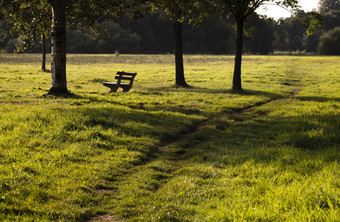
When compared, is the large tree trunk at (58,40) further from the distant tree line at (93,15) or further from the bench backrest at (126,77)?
the bench backrest at (126,77)

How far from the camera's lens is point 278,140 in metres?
10.6

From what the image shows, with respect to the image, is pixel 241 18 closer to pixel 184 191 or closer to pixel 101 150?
pixel 101 150

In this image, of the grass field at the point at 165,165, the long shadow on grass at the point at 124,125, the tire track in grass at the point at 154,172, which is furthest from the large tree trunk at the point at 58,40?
the tire track in grass at the point at 154,172

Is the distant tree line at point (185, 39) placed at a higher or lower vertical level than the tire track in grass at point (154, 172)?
higher

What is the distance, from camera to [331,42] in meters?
110

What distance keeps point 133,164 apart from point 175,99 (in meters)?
10.8

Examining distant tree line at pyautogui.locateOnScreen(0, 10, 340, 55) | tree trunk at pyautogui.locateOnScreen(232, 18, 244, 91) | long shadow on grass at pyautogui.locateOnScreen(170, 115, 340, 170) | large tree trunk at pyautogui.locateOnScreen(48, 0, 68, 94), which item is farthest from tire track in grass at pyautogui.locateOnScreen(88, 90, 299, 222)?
distant tree line at pyautogui.locateOnScreen(0, 10, 340, 55)

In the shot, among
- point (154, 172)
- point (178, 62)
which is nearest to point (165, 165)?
point (154, 172)

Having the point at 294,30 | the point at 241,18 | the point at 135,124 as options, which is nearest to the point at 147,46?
the point at 294,30

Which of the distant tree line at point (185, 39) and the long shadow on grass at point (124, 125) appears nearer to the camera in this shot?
the long shadow on grass at point (124, 125)

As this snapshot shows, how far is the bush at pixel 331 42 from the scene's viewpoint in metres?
109

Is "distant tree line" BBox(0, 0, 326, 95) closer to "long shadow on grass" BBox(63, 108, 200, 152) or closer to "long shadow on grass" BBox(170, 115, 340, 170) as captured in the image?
"long shadow on grass" BBox(63, 108, 200, 152)

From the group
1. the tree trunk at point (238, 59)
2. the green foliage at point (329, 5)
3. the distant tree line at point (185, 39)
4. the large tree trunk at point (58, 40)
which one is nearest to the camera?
the large tree trunk at point (58, 40)

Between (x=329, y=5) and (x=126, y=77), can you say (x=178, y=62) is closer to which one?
(x=126, y=77)
